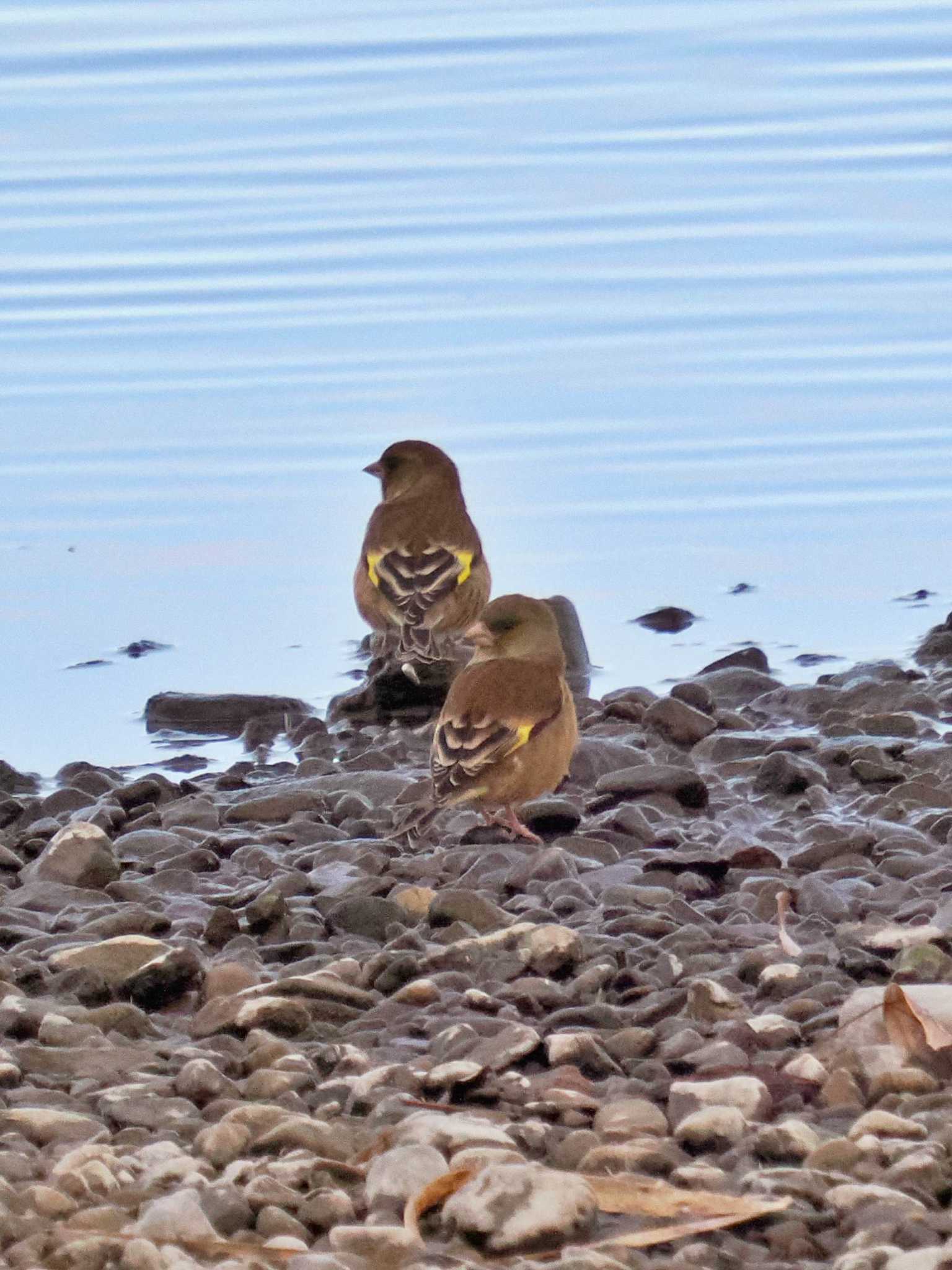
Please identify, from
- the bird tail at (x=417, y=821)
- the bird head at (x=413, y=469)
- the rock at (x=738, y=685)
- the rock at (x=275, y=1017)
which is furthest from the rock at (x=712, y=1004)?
the bird head at (x=413, y=469)

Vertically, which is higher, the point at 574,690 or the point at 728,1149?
the point at 574,690

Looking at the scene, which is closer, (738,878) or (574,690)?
(738,878)

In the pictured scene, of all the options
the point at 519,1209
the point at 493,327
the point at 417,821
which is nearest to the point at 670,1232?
the point at 519,1209

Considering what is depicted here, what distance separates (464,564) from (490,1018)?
4.89 m

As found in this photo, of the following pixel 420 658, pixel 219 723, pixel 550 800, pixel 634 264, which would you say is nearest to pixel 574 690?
pixel 420 658

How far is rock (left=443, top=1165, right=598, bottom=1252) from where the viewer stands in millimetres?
4758

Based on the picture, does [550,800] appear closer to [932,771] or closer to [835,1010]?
[932,771]

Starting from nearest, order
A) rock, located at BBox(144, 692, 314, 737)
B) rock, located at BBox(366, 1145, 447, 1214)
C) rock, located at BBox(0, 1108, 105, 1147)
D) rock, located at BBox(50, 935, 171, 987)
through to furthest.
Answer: rock, located at BBox(366, 1145, 447, 1214)
rock, located at BBox(0, 1108, 105, 1147)
rock, located at BBox(50, 935, 171, 987)
rock, located at BBox(144, 692, 314, 737)

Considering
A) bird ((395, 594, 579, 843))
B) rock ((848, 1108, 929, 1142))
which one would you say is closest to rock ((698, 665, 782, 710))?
bird ((395, 594, 579, 843))

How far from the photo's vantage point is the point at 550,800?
8.44m

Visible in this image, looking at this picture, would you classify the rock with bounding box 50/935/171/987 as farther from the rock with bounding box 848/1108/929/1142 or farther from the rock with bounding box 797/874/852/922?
the rock with bounding box 848/1108/929/1142

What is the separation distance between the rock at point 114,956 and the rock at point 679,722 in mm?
3155

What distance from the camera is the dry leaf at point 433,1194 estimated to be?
4832 mm

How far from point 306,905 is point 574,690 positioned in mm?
3508
